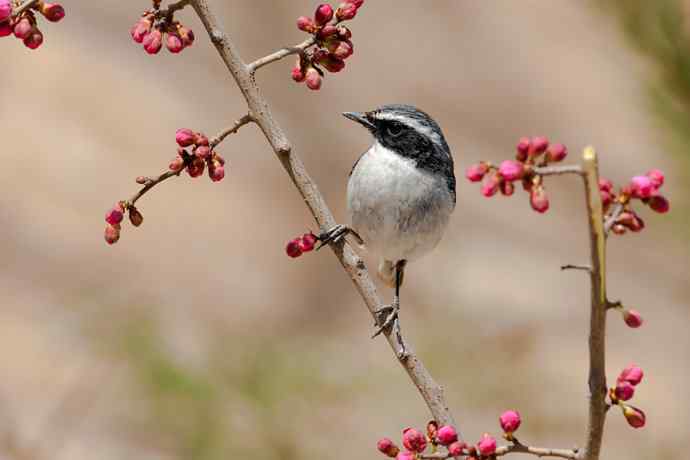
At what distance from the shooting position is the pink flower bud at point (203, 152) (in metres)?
2.80

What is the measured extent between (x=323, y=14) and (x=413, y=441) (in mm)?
1187

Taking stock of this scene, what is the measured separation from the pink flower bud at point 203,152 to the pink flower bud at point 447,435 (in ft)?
3.16

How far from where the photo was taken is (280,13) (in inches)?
473

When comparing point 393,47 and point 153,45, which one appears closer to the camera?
point 153,45

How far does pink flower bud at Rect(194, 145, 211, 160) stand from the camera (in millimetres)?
2801

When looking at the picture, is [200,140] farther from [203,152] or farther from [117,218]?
[117,218]

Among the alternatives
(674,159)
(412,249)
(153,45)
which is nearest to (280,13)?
(412,249)

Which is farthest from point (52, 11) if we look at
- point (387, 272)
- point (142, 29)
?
point (387, 272)

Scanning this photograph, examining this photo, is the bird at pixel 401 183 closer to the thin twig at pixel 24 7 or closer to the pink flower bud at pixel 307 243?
the pink flower bud at pixel 307 243

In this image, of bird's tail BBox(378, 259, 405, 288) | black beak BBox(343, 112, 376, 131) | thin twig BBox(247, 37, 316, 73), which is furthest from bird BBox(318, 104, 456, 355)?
thin twig BBox(247, 37, 316, 73)

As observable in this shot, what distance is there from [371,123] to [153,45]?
233 cm

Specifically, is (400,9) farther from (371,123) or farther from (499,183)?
(499,183)

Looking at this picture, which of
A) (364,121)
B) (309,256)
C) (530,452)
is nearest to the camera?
(530,452)

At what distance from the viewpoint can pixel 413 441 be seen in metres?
2.63
